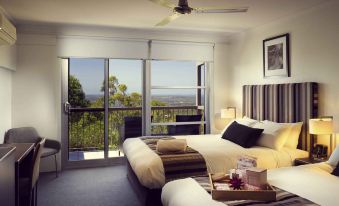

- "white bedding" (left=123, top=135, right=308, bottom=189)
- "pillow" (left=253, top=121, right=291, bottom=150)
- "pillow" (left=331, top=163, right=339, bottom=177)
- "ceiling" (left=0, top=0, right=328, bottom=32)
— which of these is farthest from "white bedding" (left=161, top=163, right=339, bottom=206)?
"ceiling" (left=0, top=0, right=328, bottom=32)

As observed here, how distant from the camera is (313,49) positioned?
12.4 ft

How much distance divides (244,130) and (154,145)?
129 cm

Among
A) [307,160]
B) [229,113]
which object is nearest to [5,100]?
[229,113]

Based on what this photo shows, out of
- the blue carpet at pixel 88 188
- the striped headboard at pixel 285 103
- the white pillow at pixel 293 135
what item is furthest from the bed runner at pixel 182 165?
the striped headboard at pixel 285 103

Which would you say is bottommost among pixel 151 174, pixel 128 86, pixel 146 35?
pixel 151 174

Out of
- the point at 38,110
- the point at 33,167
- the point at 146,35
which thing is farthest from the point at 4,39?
the point at 146,35

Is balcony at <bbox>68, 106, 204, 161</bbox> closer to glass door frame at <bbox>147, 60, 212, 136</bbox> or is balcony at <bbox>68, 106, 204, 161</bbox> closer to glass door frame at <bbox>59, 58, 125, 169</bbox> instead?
glass door frame at <bbox>147, 60, 212, 136</bbox>

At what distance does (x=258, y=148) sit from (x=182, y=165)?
3.89 ft

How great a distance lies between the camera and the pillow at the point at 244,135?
12.5 feet

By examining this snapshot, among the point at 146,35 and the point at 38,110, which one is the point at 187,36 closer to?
the point at 146,35

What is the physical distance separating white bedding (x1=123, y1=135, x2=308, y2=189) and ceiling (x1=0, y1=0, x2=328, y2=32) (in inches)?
71.5

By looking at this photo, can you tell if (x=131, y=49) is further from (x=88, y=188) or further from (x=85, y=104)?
(x=88, y=188)

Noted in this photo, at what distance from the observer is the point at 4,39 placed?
3006 mm

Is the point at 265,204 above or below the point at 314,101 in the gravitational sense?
below
